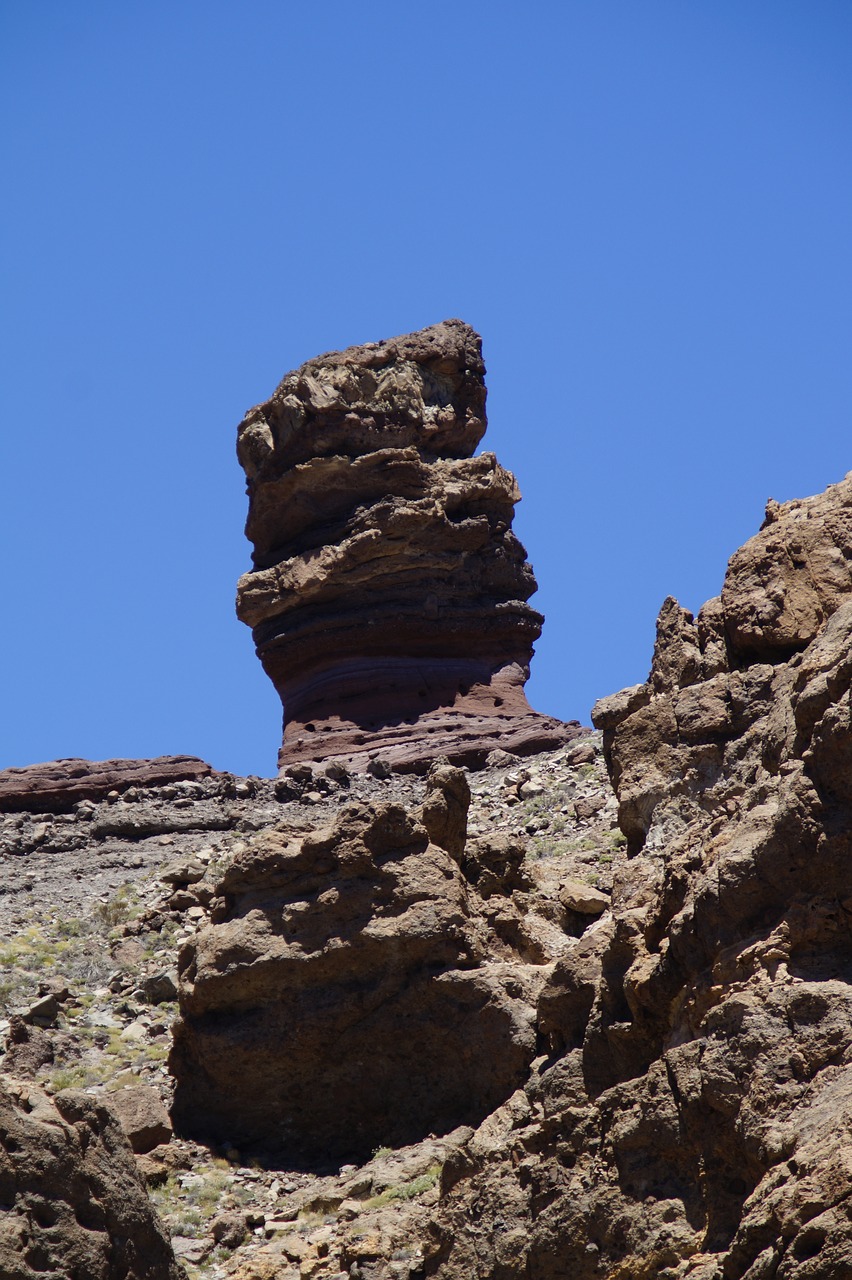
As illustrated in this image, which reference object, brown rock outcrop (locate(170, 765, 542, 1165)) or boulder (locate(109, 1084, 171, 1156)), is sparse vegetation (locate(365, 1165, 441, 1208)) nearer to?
brown rock outcrop (locate(170, 765, 542, 1165))

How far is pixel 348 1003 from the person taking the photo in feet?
51.8

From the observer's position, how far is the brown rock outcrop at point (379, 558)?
40.7m

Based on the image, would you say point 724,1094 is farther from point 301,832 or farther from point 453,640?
point 453,640

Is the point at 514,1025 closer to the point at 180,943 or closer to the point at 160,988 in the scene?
the point at 160,988

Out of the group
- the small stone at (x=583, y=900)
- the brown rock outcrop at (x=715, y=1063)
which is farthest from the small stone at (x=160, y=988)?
the brown rock outcrop at (x=715, y=1063)

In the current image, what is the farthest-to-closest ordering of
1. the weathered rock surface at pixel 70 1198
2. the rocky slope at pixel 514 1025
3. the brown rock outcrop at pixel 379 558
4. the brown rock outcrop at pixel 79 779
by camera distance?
the brown rock outcrop at pixel 379 558 → the brown rock outcrop at pixel 79 779 → the weathered rock surface at pixel 70 1198 → the rocky slope at pixel 514 1025

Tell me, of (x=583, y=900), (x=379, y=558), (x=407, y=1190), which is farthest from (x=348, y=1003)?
(x=379, y=558)

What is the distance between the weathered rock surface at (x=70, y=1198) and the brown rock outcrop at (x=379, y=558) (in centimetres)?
2857

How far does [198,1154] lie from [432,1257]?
5.85 metres

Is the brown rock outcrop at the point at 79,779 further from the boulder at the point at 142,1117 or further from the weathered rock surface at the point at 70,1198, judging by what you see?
the weathered rock surface at the point at 70,1198

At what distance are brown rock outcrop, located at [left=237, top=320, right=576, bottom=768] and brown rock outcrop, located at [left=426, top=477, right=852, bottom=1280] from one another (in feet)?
94.5

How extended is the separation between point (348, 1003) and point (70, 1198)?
5.92 meters

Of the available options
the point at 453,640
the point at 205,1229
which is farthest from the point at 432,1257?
the point at 453,640

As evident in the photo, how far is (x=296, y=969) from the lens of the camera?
1605cm
